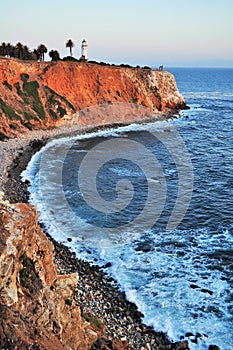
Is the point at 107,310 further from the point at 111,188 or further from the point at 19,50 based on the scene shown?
the point at 19,50

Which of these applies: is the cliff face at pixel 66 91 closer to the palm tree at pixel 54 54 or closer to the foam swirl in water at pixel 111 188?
the foam swirl in water at pixel 111 188

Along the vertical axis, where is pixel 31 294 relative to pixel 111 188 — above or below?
above

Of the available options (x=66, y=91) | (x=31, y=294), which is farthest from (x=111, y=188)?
(x=66, y=91)

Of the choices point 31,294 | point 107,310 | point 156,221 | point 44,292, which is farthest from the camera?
point 156,221

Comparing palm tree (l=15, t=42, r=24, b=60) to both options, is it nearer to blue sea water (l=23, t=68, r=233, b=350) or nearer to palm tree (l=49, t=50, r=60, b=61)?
palm tree (l=49, t=50, r=60, b=61)

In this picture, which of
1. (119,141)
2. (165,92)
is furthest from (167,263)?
(165,92)

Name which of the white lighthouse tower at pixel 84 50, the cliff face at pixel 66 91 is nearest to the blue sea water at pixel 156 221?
the cliff face at pixel 66 91

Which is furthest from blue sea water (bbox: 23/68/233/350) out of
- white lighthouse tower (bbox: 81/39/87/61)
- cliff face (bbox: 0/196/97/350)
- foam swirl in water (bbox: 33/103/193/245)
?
white lighthouse tower (bbox: 81/39/87/61)
